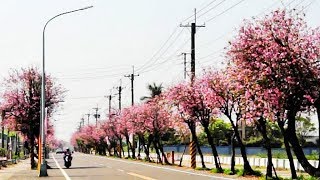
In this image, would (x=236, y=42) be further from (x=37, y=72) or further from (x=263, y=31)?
(x=37, y=72)

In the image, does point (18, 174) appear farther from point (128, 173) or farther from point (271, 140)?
point (271, 140)

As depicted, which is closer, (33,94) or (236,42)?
(236,42)

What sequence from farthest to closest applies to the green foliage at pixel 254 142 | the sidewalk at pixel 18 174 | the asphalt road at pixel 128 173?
1. the green foliage at pixel 254 142
2. the sidewalk at pixel 18 174
3. the asphalt road at pixel 128 173

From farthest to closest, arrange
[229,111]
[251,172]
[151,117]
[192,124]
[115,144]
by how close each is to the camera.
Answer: [115,144] < [151,117] < [192,124] < [229,111] < [251,172]

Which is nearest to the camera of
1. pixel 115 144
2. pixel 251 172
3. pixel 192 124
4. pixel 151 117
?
pixel 251 172

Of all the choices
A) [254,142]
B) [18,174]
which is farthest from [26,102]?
[254,142]

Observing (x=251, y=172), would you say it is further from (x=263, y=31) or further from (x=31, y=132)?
(x=31, y=132)

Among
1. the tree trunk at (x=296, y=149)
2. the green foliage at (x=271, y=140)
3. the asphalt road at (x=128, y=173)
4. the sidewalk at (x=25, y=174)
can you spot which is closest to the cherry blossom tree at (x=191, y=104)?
the asphalt road at (x=128, y=173)

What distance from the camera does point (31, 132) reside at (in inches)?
2092

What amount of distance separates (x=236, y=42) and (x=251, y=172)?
10.9 m

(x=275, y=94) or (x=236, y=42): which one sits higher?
(x=236, y=42)

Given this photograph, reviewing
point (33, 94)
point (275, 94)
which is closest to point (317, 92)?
point (275, 94)

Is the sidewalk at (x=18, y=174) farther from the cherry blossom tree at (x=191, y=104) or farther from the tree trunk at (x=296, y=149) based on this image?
the tree trunk at (x=296, y=149)

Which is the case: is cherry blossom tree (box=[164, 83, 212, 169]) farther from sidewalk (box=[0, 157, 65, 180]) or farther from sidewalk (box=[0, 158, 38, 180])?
sidewalk (box=[0, 158, 38, 180])
